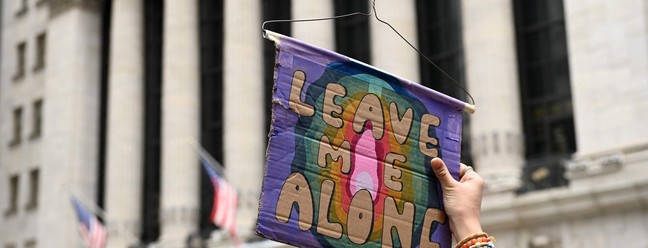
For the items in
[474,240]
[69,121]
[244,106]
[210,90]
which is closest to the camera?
[474,240]

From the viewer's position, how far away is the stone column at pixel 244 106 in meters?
36.1

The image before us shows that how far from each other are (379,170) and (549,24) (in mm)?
25205

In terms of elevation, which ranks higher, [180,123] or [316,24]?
[316,24]

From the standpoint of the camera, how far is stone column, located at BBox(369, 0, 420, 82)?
33.2 metres

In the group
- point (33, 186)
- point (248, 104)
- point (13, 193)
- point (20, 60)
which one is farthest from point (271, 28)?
point (13, 193)

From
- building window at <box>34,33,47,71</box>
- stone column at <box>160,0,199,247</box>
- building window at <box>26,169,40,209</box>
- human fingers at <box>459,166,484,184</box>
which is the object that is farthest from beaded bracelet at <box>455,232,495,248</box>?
building window at <box>34,33,47,71</box>

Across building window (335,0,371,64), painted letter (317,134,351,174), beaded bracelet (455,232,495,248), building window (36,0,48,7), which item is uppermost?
building window (36,0,48,7)

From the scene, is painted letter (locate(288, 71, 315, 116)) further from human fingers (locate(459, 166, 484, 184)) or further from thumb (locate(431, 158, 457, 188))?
human fingers (locate(459, 166, 484, 184))

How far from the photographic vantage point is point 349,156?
6.36 meters

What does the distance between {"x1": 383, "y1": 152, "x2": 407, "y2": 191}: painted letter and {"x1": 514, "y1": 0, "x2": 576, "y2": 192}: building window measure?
23265 mm

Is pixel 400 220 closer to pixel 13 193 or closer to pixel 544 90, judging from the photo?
pixel 544 90

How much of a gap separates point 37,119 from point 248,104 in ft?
39.1

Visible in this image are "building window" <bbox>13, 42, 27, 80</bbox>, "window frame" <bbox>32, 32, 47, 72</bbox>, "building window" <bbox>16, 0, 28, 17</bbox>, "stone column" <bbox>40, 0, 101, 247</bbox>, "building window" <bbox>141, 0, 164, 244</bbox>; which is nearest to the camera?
"building window" <bbox>141, 0, 164, 244</bbox>

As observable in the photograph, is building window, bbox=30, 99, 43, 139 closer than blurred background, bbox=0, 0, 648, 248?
No
